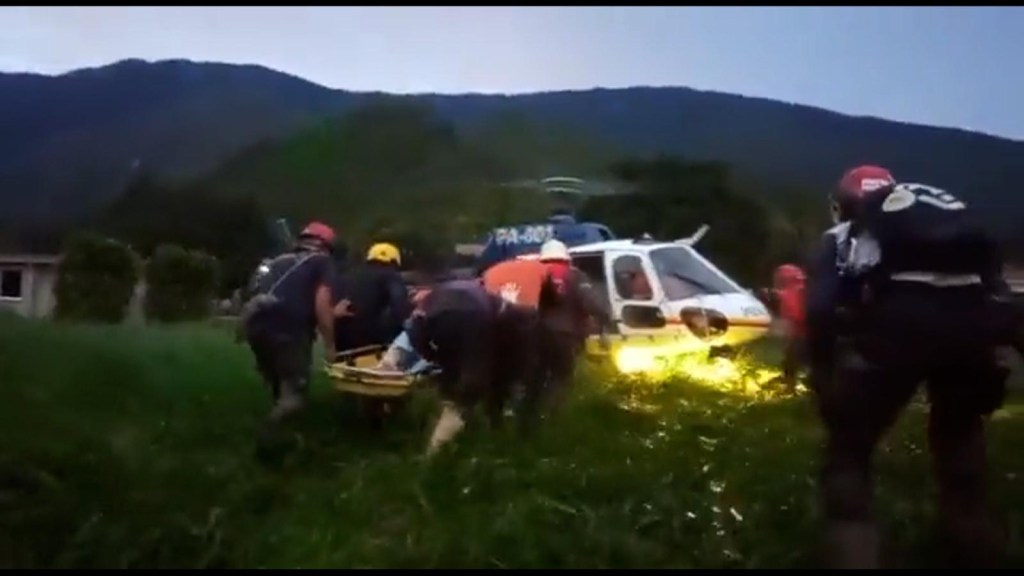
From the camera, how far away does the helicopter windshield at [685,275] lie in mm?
3834

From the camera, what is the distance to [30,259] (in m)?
3.56

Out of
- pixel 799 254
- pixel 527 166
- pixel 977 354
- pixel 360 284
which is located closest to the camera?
pixel 977 354

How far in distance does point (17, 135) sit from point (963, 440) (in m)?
2.53

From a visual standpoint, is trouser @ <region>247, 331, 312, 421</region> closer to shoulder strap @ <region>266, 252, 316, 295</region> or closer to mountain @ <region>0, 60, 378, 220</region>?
shoulder strap @ <region>266, 252, 316, 295</region>

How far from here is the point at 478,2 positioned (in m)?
3.01

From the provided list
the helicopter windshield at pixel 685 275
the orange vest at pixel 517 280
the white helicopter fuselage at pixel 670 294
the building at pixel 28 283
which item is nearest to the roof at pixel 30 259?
the building at pixel 28 283

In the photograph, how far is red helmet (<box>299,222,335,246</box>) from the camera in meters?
3.87

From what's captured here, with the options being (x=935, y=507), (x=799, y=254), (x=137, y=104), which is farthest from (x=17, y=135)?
(x=935, y=507)

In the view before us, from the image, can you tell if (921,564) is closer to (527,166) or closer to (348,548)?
(348,548)

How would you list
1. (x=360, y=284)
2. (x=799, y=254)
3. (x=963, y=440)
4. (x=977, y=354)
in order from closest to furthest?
(x=977, y=354) → (x=963, y=440) → (x=799, y=254) → (x=360, y=284)

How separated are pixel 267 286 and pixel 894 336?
2027mm

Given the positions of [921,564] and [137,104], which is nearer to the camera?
[921,564]

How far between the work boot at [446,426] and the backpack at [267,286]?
58cm

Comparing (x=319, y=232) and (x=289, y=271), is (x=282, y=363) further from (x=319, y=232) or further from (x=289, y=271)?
(x=319, y=232)
